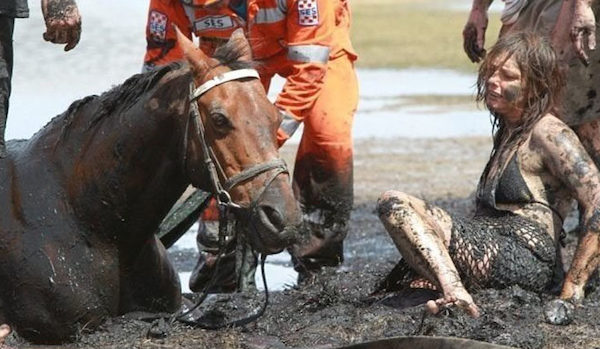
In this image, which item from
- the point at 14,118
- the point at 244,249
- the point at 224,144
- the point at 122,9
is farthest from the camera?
the point at 122,9

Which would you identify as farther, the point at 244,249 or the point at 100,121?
the point at 244,249

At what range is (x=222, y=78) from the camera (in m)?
6.12

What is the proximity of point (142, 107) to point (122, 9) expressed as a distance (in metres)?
16.7

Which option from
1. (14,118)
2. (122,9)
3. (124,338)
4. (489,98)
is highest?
(489,98)

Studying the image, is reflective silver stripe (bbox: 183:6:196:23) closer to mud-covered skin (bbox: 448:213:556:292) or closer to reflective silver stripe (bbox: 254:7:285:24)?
reflective silver stripe (bbox: 254:7:285:24)

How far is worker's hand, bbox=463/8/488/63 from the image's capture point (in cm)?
851

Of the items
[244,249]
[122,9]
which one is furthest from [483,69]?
[122,9]

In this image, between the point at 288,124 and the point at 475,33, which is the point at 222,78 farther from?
the point at 475,33

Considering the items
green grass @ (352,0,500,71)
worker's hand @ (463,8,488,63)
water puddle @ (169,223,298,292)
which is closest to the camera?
worker's hand @ (463,8,488,63)

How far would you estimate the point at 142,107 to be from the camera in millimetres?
6262

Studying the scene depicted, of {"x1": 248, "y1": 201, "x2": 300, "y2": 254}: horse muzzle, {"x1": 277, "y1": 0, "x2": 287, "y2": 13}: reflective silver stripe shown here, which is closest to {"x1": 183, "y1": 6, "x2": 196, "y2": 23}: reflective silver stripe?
{"x1": 277, "y1": 0, "x2": 287, "y2": 13}: reflective silver stripe

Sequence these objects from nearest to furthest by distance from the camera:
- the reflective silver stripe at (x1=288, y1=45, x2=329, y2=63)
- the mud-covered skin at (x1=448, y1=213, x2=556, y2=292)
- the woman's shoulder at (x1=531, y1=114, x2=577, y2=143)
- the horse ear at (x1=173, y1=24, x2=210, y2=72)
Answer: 1. the horse ear at (x1=173, y1=24, x2=210, y2=72)
2. the mud-covered skin at (x1=448, y1=213, x2=556, y2=292)
3. the woman's shoulder at (x1=531, y1=114, x2=577, y2=143)
4. the reflective silver stripe at (x1=288, y1=45, x2=329, y2=63)

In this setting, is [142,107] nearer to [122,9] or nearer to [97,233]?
[97,233]

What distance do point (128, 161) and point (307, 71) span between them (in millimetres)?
1774
